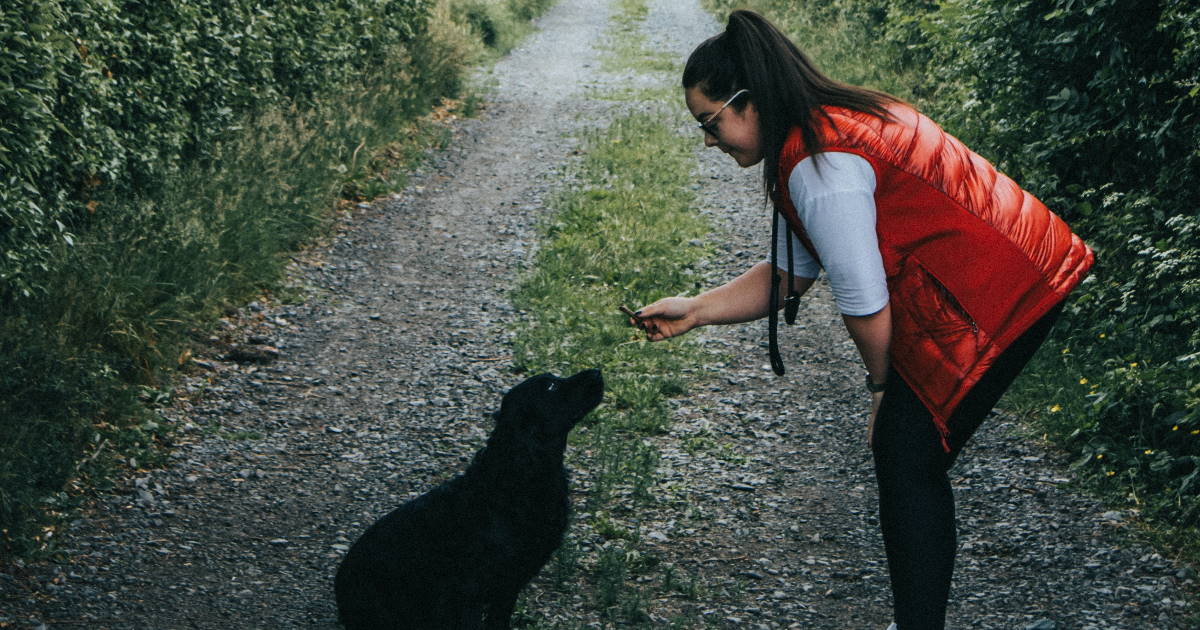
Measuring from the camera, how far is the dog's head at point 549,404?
3.38 m

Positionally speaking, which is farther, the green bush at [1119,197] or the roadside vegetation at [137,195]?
the roadside vegetation at [137,195]

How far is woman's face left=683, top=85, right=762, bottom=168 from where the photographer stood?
2678 mm

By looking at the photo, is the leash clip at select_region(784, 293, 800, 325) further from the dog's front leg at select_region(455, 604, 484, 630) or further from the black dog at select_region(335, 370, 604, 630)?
the dog's front leg at select_region(455, 604, 484, 630)

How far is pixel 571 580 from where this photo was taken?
4094 millimetres

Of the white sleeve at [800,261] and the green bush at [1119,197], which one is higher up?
the white sleeve at [800,261]

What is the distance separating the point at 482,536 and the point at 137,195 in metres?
4.68

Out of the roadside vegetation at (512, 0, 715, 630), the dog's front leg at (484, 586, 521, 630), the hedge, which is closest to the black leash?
the dog's front leg at (484, 586, 521, 630)

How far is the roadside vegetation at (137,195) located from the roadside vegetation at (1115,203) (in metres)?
4.67

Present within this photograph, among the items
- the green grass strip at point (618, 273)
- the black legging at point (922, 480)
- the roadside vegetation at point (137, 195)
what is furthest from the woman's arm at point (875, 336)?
the roadside vegetation at point (137, 195)

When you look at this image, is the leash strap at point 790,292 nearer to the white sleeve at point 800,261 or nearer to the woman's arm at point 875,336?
the white sleeve at point 800,261

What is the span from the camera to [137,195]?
6.76 m

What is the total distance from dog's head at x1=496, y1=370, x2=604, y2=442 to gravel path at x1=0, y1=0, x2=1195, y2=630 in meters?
0.88

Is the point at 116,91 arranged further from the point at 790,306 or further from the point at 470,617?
the point at 790,306

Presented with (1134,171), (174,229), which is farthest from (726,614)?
(174,229)
